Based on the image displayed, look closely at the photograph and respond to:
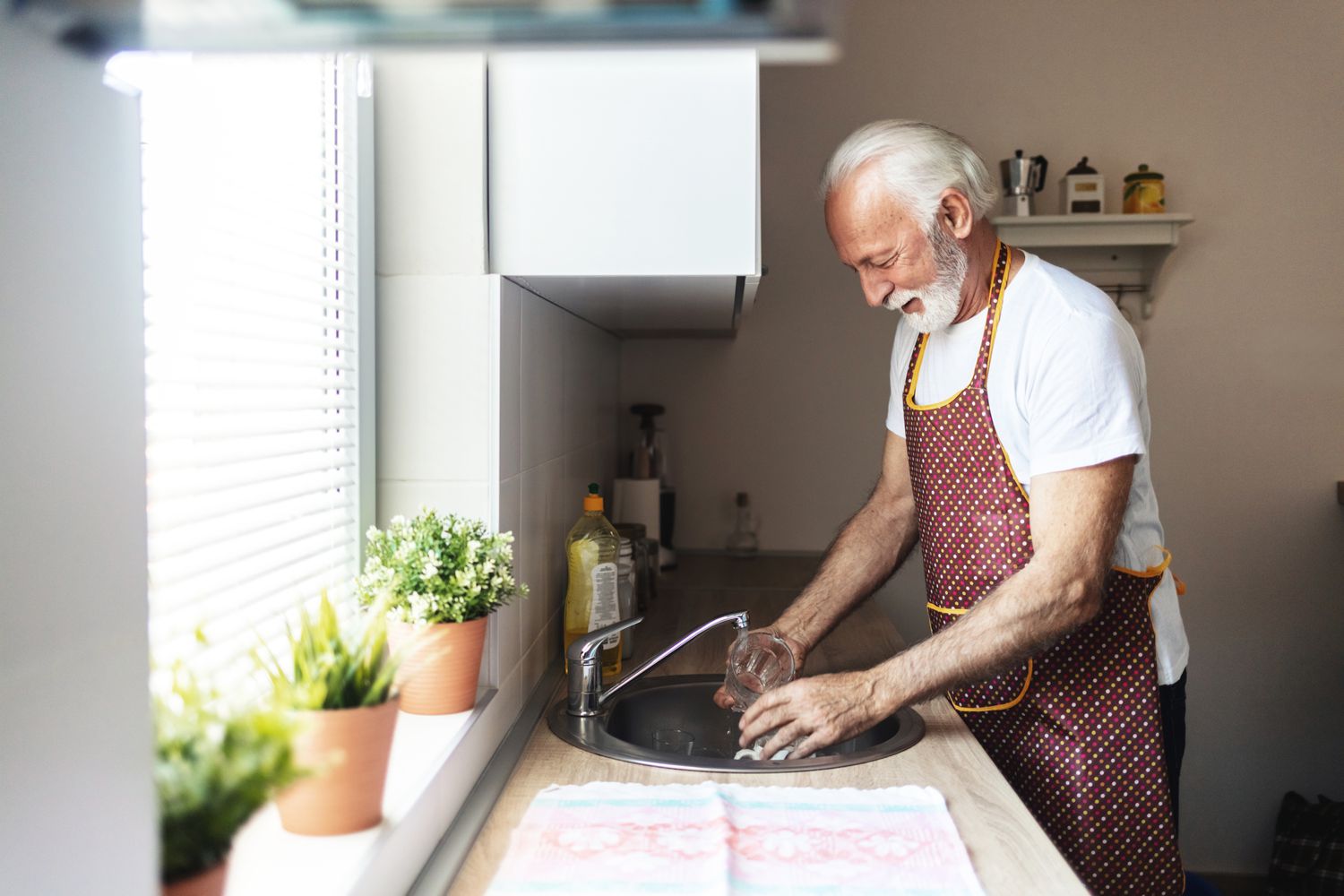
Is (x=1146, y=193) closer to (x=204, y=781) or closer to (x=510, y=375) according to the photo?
(x=510, y=375)

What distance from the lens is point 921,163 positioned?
1502 mm

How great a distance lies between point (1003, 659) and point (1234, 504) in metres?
1.81

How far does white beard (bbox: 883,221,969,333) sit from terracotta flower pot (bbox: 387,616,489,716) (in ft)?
2.75

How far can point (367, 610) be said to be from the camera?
3.63 ft

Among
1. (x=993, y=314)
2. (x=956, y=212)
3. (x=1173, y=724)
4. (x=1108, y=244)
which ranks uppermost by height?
(x=1108, y=244)

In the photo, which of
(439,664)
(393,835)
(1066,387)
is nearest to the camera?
(393,835)

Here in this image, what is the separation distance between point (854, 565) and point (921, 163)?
2.22ft

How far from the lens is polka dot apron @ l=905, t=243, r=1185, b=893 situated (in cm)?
148

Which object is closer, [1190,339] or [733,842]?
[733,842]

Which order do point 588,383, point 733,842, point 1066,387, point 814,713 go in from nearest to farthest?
1. point 733,842
2. point 814,713
3. point 1066,387
4. point 588,383

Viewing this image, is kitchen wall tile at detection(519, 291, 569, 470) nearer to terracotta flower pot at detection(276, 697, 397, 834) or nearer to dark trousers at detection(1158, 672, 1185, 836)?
terracotta flower pot at detection(276, 697, 397, 834)

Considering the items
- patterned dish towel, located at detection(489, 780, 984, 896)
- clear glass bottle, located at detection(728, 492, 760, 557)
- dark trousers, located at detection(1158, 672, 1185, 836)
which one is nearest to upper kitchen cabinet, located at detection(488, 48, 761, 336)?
patterned dish towel, located at detection(489, 780, 984, 896)

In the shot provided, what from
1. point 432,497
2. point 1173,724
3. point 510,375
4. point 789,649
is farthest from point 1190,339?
point 432,497

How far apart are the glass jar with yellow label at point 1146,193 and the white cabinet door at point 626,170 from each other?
165 cm
